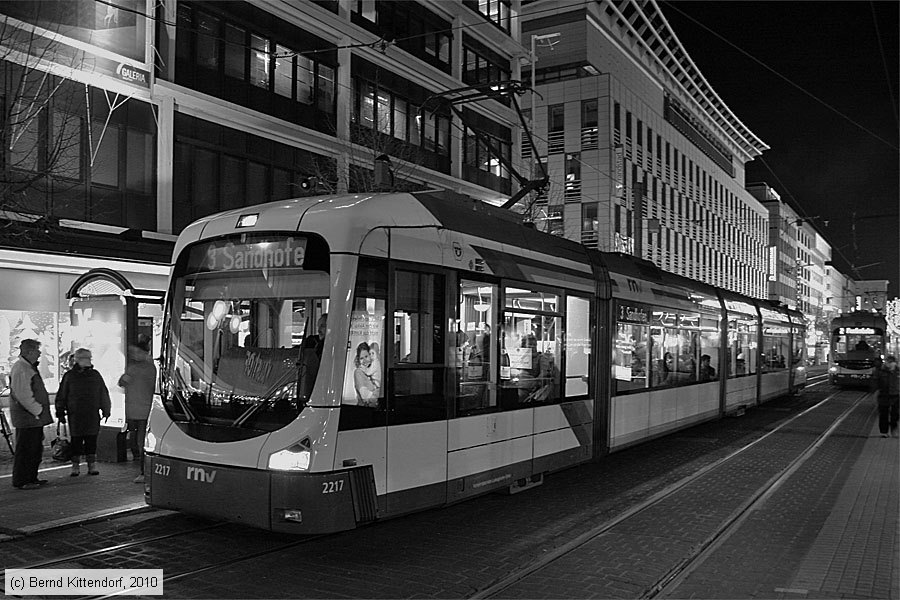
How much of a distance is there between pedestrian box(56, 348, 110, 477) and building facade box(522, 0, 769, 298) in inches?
1116

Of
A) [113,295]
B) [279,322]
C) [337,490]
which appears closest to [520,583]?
[337,490]

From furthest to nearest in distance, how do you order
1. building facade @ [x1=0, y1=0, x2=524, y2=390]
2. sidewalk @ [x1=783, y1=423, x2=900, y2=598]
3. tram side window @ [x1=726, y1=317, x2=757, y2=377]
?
1. tram side window @ [x1=726, y1=317, x2=757, y2=377]
2. building facade @ [x1=0, y1=0, x2=524, y2=390]
3. sidewalk @ [x1=783, y1=423, x2=900, y2=598]

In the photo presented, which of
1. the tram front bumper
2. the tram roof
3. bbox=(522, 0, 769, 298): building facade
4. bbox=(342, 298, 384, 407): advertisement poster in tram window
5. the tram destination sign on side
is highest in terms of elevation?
bbox=(522, 0, 769, 298): building facade

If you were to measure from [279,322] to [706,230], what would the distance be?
62.2m

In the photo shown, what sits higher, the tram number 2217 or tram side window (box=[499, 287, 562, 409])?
tram side window (box=[499, 287, 562, 409])

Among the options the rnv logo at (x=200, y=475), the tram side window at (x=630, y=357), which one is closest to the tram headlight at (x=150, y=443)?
the rnv logo at (x=200, y=475)

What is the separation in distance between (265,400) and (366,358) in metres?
0.96

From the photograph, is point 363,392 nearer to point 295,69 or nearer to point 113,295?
point 113,295

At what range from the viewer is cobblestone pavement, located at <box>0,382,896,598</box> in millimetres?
6316

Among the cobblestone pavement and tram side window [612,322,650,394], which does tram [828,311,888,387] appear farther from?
the cobblestone pavement

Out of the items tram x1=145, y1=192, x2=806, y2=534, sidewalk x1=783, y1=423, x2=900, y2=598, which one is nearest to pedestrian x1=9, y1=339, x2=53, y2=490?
tram x1=145, y1=192, x2=806, y2=534

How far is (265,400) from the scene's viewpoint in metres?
6.84

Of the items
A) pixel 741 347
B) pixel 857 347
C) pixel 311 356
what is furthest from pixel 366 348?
pixel 857 347

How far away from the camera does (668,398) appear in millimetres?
14695
